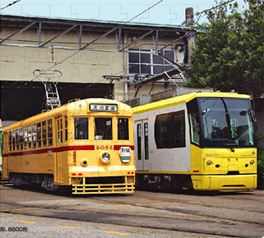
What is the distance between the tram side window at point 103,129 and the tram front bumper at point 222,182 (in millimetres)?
2817

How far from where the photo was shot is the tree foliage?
21.2 m

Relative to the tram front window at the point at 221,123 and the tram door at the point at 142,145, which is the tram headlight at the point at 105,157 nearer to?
the tram front window at the point at 221,123

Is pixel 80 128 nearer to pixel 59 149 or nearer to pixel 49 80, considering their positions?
pixel 59 149

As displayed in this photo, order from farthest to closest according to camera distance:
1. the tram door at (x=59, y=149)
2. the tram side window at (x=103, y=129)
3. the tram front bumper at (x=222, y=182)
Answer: the tram door at (x=59, y=149), the tram side window at (x=103, y=129), the tram front bumper at (x=222, y=182)

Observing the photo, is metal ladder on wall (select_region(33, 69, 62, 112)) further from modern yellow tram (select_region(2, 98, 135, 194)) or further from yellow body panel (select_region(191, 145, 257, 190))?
yellow body panel (select_region(191, 145, 257, 190))

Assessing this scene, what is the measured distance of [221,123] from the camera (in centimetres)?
1491

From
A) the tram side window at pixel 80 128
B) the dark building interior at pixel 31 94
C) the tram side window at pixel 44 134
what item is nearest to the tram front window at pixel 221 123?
the tram side window at pixel 80 128

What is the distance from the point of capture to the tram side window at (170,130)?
15.7m

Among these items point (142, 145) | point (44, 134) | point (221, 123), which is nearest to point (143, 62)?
point (142, 145)

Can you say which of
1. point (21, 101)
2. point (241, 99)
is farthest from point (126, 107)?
point (21, 101)

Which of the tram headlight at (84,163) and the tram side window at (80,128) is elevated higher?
the tram side window at (80,128)

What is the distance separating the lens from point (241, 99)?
15.6m

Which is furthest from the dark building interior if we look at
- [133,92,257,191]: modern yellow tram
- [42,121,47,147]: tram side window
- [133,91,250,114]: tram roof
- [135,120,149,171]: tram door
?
[133,92,257,191]: modern yellow tram

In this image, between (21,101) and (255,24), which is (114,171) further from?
(21,101)
